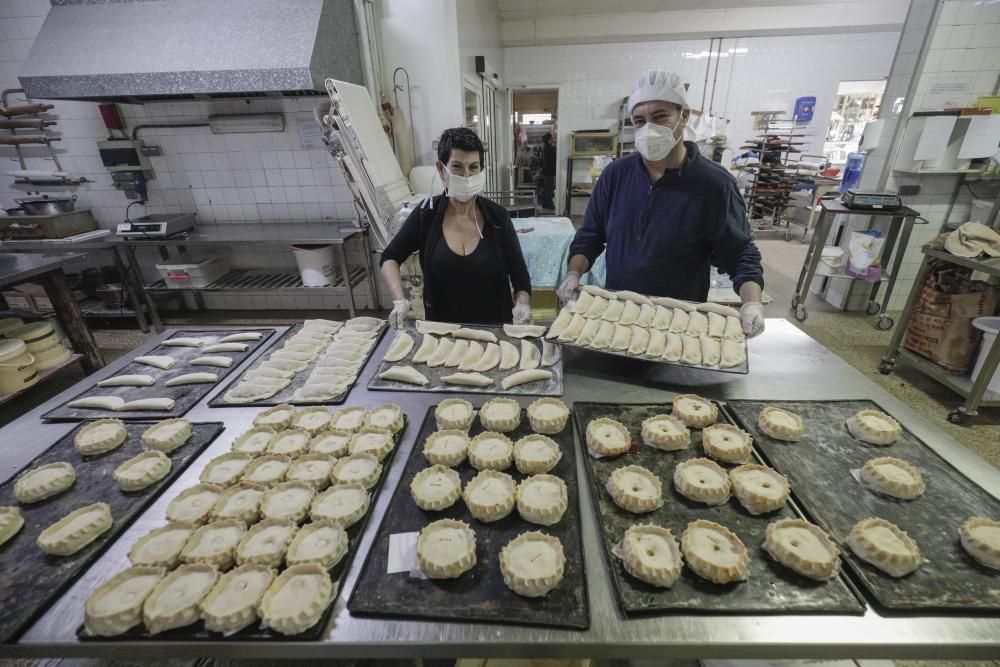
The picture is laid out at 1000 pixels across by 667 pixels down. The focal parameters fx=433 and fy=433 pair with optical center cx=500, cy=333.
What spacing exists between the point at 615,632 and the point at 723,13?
9911mm

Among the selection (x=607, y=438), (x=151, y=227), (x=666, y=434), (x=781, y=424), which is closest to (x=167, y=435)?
(x=607, y=438)

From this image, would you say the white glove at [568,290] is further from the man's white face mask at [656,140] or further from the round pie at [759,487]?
the round pie at [759,487]

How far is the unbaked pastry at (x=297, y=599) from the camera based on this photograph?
884 mm

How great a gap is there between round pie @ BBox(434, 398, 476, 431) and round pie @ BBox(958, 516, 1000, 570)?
50.3 inches

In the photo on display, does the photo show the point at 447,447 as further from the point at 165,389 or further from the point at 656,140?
the point at 656,140

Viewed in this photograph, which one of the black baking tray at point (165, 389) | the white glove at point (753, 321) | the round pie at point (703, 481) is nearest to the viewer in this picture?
the round pie at point (703, 481)

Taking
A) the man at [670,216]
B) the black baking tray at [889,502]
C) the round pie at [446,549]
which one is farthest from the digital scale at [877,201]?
the round pie at [446,549]

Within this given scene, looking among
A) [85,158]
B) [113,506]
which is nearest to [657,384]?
[113,506]

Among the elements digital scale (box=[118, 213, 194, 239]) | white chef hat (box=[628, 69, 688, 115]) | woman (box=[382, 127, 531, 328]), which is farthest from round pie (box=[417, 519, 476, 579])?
digital scale (box=[118, 213, 194, 239])

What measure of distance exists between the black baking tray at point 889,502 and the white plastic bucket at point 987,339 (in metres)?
2.37

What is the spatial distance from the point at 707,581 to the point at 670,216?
5.06ft

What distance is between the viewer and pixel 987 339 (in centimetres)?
294

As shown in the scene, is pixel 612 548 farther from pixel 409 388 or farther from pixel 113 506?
pixel 113 506

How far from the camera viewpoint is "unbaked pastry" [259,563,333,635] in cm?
88
